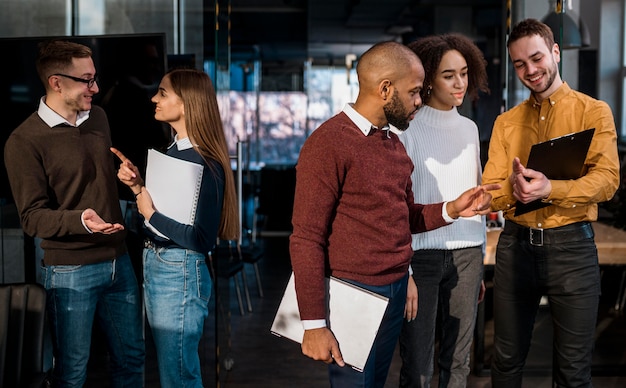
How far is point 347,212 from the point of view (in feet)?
6.98

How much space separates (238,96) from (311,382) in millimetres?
7756

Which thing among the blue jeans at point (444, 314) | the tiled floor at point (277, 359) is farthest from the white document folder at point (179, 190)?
the blue jeans at point (444, 314)

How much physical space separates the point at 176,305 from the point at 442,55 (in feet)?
4.23

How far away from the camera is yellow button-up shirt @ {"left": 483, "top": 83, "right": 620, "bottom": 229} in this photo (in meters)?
2.64

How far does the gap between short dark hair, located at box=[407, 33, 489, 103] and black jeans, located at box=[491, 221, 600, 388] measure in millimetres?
578

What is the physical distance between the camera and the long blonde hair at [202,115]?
8.71ft

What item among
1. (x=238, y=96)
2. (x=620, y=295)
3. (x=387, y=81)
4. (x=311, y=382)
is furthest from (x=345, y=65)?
(x=387, y=81)

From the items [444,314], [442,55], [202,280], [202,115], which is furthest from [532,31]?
[202,280]

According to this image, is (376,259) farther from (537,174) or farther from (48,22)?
(48,22)

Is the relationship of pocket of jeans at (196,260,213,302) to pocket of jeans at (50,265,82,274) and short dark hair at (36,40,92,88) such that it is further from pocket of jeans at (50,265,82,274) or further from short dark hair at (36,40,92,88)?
short dark hair at (36,40,92,88)

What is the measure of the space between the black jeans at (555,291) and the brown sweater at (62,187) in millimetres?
1447

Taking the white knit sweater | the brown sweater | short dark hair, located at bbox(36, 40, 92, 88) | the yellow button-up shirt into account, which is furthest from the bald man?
short dark hair, located at bbox(36, 40, 92, 88)

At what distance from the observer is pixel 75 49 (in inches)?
110

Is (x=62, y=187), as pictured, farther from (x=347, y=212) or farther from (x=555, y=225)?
(x=555, y=225)
